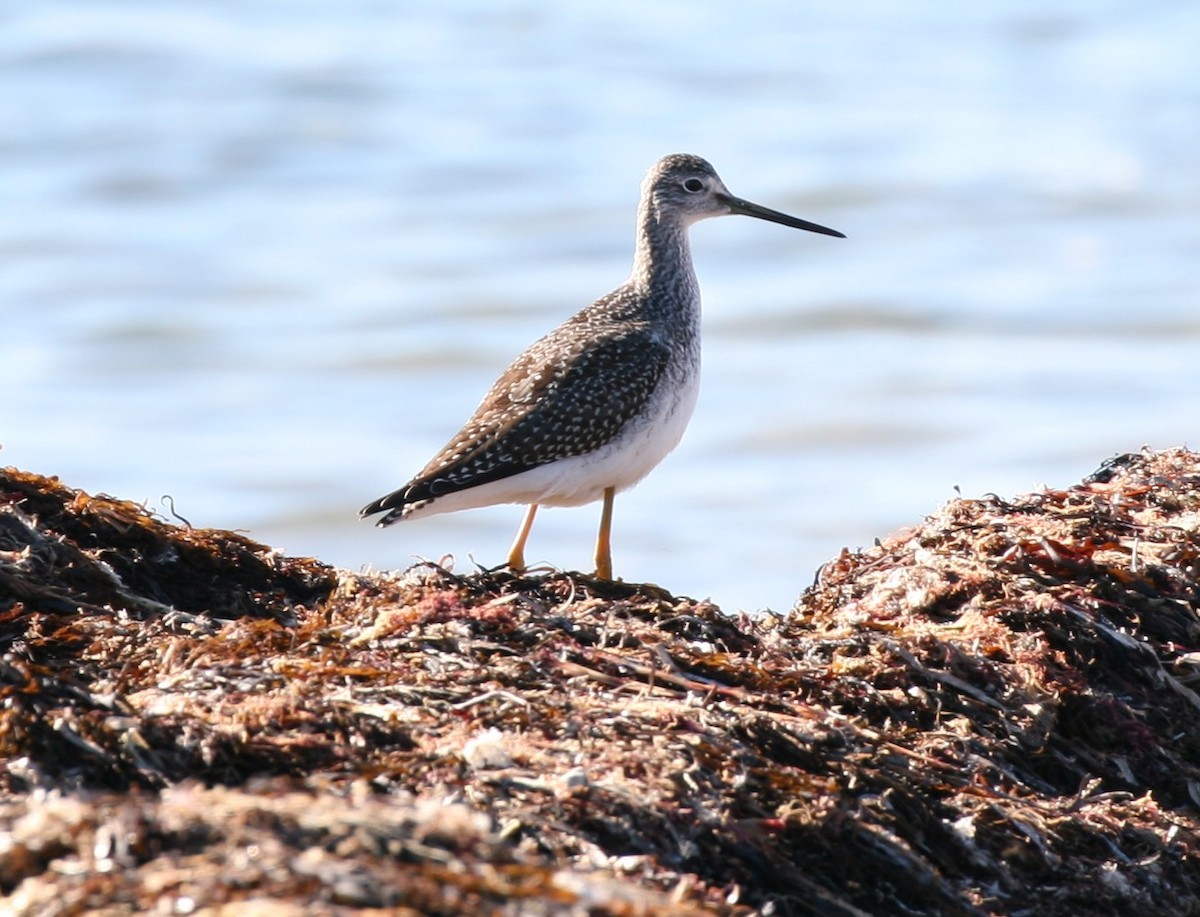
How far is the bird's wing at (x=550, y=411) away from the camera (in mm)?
6223

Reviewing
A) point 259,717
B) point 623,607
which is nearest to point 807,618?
point 623,607

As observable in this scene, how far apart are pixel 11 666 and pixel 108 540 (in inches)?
49.7

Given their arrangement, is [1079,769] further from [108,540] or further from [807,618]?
[108,540]

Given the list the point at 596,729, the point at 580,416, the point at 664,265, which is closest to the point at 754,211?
the point at 664,265

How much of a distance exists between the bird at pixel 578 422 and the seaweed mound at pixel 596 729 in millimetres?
1216

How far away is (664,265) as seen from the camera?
7.54 m

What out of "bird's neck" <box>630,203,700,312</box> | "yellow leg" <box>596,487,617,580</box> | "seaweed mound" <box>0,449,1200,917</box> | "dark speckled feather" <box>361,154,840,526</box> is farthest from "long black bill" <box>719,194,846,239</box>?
"seaweed mound" <box>0,449,1200,917</box>

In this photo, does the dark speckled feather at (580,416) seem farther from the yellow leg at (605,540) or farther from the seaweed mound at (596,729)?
the seaweed mound at (596,729)

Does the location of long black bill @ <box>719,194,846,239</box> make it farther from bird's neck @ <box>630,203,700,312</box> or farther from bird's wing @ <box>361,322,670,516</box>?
bird's wing @ <box>361,322,670,516</box>

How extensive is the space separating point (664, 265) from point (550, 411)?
140 cm

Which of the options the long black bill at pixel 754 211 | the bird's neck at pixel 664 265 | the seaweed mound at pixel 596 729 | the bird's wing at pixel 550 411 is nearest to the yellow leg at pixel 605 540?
the bird's wing at pixel 550 411

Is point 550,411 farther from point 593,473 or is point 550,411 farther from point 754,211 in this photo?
point 754,211

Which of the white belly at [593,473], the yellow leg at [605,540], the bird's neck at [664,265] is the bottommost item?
the yellow leg at [605,540]

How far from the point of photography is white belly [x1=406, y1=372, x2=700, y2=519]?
6.32m
